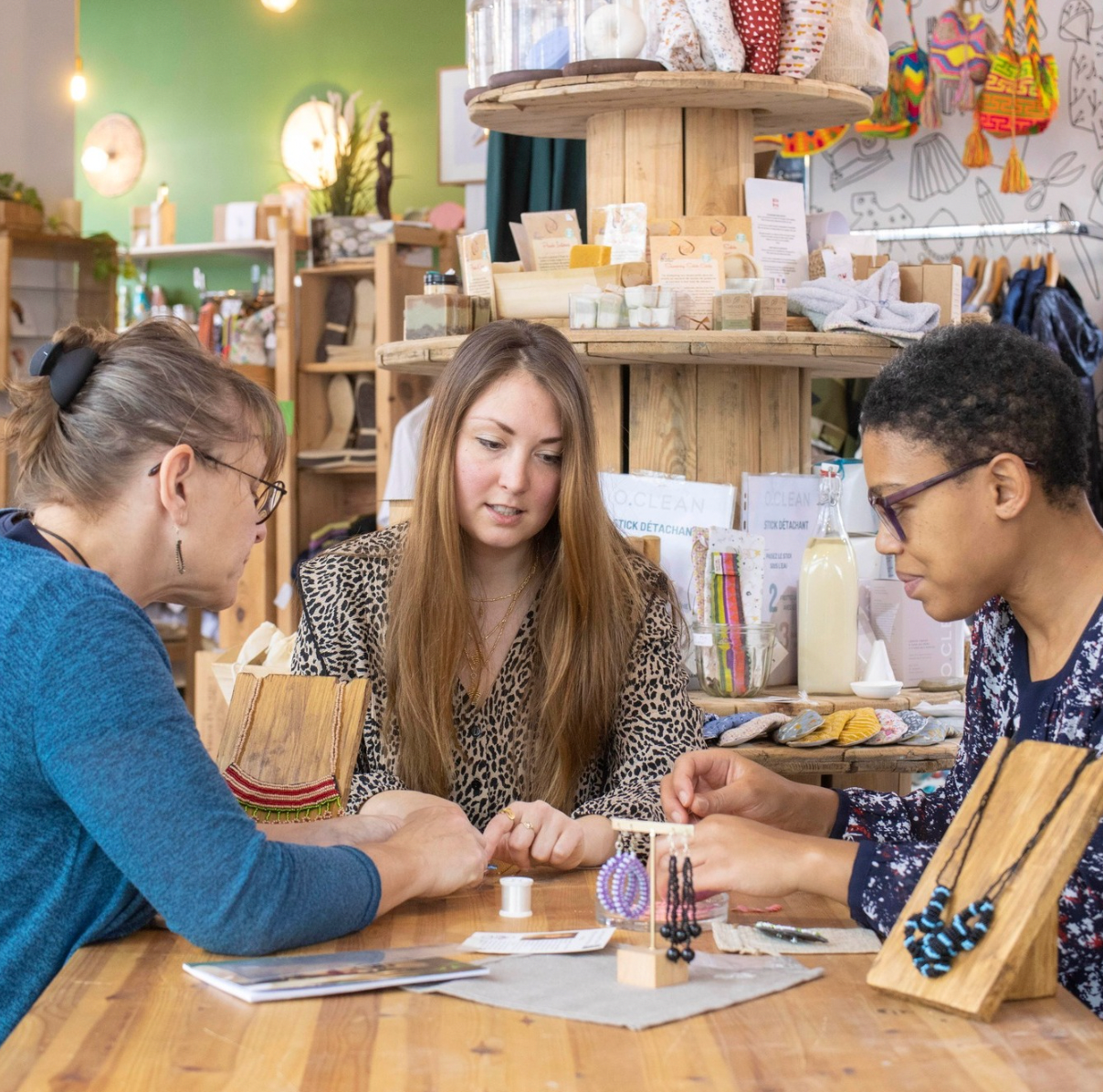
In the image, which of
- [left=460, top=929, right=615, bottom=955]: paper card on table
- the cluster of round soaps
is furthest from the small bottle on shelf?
[left=460, top=929, right=615, bottom=955]: paper card on table

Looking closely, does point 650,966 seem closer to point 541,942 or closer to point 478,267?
point 541,942

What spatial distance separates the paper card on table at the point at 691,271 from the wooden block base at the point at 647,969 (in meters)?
1.77

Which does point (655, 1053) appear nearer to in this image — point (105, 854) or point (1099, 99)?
point (105, 854)

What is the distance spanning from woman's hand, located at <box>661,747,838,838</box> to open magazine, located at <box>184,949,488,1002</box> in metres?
0.57

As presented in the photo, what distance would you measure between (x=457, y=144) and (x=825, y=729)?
5.78 meters

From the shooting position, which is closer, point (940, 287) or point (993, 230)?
point (940, 287)

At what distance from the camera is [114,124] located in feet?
33.7

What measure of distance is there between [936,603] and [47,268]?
5.68 m

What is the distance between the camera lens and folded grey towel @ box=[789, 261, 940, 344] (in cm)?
292

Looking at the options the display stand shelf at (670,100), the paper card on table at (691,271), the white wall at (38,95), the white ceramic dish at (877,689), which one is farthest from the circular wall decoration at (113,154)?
the white ceramic dish at (877,689)

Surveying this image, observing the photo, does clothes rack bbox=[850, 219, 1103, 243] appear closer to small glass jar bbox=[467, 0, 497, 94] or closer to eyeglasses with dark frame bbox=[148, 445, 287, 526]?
small glass jar bbox=[467, 0, 497, 94]

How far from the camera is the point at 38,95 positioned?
7031 mm

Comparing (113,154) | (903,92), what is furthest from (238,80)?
(903,92)

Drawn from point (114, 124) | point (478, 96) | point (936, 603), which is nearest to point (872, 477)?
point (936, 603)
